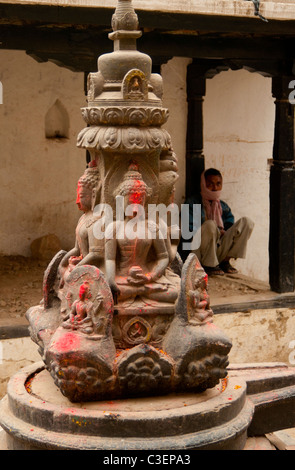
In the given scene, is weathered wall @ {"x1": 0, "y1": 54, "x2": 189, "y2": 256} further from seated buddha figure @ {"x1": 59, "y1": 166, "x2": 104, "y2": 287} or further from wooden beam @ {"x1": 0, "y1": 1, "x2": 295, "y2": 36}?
seated buddha figure @ {"x1": 59, "y1": 166, "x2": 104, "y2": 287}

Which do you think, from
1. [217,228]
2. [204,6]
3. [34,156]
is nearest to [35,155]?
[34,156]

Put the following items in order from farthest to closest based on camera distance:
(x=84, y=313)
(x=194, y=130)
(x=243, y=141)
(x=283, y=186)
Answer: (x=243, y=141) → (x=194, y=130) → (x=283, y=186) → (x=84, y=313)

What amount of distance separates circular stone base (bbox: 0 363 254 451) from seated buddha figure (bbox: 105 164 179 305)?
0.57 meters

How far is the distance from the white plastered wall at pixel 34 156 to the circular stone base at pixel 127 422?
5.10m

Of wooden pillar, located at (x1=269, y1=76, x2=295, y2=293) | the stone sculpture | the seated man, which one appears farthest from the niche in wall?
the stone sculpture

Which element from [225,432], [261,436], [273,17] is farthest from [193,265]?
[273,17]

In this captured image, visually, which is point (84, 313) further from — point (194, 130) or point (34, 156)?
point (194, 130)

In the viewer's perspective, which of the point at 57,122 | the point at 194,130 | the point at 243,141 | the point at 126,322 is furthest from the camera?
the point at 243,141

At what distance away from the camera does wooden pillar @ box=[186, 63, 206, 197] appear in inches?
381

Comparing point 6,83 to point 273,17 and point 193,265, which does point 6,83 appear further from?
point 193,265

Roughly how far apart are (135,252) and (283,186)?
3.90m

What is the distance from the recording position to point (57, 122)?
9.39 metres

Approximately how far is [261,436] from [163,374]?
3.31 ft

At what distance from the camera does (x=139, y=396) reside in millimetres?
4133
